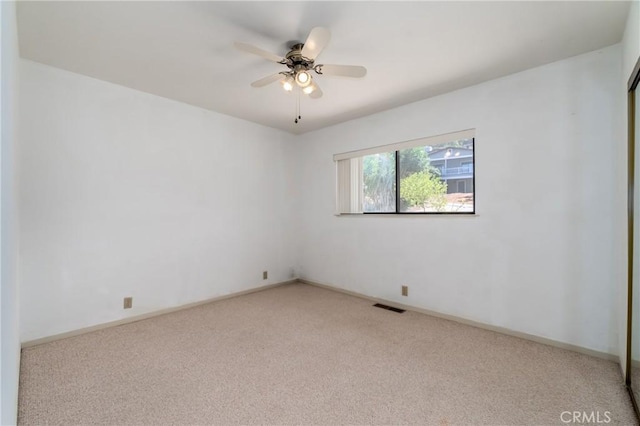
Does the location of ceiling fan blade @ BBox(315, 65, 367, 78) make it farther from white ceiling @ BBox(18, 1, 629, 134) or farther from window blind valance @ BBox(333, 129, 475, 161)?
window blind valance @ BBox(333, 129, 475, 161)

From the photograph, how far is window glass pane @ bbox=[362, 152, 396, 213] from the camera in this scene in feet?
12.6

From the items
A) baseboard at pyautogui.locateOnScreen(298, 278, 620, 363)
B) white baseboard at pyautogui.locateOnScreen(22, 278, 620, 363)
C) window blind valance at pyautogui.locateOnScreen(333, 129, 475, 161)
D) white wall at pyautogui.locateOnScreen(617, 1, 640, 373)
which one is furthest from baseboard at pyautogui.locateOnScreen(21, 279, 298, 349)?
white wall at pyautogui.locateOnScreen(617, 1, 640, 373)

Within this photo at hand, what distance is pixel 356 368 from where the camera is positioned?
215 centimetres

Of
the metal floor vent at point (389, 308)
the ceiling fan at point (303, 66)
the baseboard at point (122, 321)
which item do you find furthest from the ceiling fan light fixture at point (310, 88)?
the baseboard at point (122, 321)

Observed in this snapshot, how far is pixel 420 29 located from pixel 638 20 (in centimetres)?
121

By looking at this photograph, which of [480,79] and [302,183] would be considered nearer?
[480,79]

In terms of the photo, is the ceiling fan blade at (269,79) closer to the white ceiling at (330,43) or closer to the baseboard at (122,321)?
the white ceiling at (330,43)

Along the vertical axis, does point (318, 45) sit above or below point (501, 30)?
below

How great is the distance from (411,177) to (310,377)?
2.60 m

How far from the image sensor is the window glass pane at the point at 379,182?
3.84 meters

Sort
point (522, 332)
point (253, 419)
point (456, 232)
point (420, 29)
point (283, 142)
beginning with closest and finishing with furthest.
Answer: point (253, 419)
point (420, 29)
point (522, 332)
point (456, 232)
point (283, 142)

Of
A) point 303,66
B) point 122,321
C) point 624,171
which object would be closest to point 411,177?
point 624,171

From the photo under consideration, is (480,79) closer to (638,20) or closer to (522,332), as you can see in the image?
(638,20)

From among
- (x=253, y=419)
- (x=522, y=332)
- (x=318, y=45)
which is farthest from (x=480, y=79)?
(x=253, y=419)
